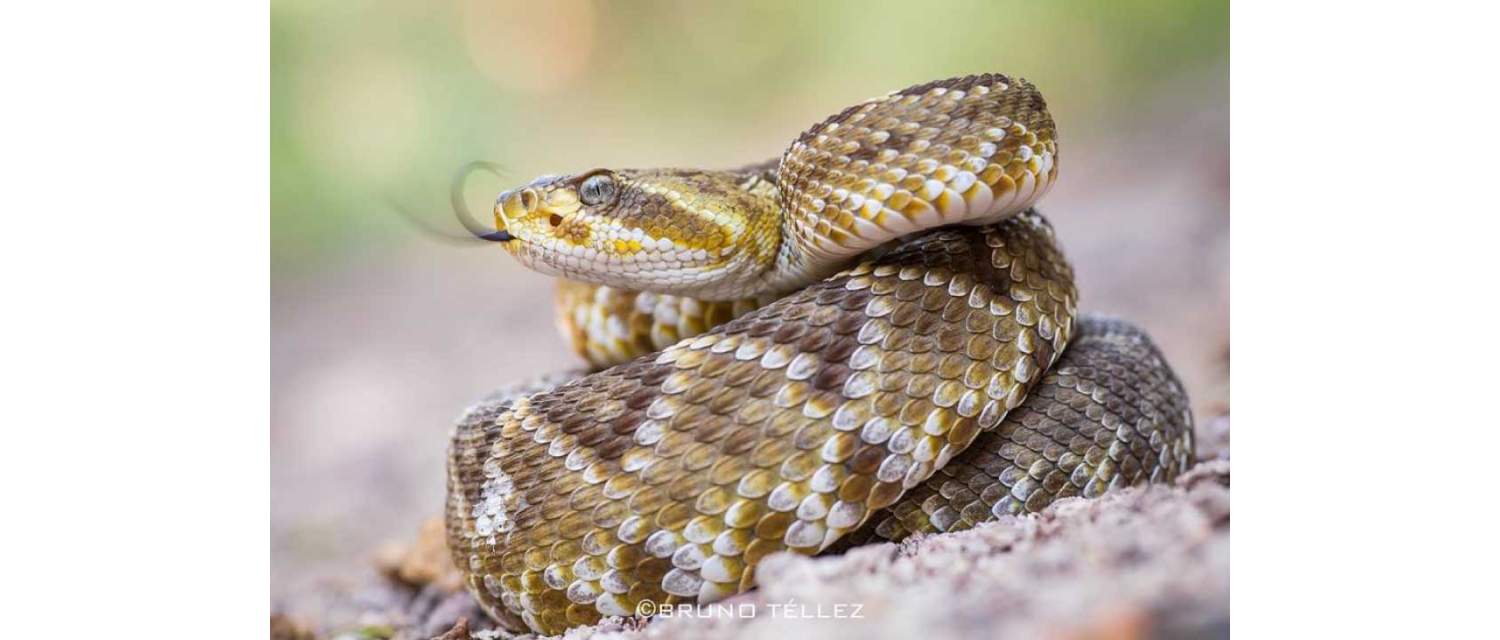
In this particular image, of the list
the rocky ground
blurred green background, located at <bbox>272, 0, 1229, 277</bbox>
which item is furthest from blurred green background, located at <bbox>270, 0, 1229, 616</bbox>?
the rocky ground

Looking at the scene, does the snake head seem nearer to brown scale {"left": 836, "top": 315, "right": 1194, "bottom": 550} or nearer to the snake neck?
the snake neck

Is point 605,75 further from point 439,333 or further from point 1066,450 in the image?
point 1066,450

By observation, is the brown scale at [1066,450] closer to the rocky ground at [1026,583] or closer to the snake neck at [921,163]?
the rocky ground at [1026,583]

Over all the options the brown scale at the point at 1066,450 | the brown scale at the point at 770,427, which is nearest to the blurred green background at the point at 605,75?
the brown scale at the point at 770,427

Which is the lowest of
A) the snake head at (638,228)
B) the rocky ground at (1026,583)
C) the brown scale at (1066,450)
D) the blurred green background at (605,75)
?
the rocky ground at (1026,583)
